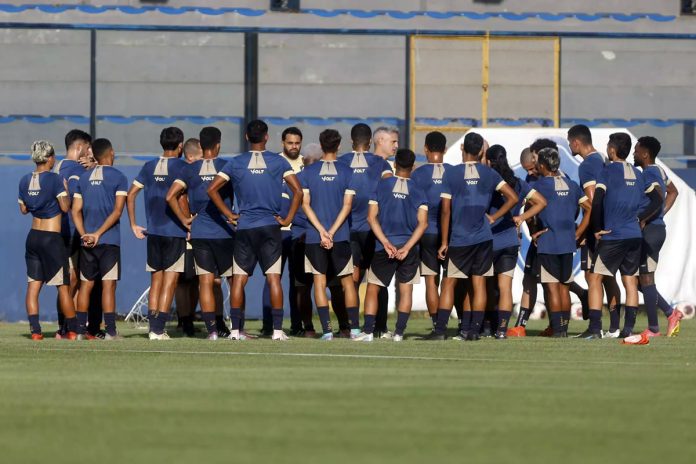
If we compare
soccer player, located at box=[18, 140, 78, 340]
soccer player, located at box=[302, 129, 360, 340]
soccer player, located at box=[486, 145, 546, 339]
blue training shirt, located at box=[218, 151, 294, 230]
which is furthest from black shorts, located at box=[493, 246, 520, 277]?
soccer player, located at box=[18, 140, 78, 340]

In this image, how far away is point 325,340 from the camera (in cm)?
1478

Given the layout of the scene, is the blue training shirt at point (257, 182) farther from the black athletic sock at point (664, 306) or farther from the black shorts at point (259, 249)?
the black athletic sock at point (664, 306)

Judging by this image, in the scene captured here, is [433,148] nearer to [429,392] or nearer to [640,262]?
[640,262]

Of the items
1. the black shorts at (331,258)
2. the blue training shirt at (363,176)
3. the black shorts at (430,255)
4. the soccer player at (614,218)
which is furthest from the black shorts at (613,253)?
the black shorts at (331,258)

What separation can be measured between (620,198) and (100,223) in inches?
205

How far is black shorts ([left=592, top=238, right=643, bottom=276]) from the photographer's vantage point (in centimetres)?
1533

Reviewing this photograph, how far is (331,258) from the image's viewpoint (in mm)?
14945

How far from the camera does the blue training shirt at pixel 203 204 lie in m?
14.8

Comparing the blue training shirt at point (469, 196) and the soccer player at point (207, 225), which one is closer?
the blue training shirt at point (469, 196)

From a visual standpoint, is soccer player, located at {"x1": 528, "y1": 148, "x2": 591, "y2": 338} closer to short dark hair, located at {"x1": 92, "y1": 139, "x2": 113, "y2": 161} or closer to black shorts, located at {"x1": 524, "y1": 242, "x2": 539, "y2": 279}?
black shorts, located at {"x1": 524, "y1": 242, "x2": 539, "y2": 279}

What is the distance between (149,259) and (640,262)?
203 inches

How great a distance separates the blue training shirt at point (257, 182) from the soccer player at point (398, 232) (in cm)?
93

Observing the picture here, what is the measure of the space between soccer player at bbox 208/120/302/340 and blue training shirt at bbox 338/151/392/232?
990 millimetres

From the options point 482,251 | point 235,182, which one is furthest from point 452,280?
point 235,182
